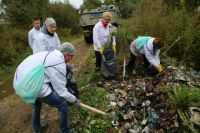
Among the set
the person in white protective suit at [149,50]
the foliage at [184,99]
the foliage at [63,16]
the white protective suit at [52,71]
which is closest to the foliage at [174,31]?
the person in white protective suit at [149,50]

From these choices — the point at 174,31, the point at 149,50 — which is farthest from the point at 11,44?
the point at 149,50

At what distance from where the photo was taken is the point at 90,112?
5.81 meters

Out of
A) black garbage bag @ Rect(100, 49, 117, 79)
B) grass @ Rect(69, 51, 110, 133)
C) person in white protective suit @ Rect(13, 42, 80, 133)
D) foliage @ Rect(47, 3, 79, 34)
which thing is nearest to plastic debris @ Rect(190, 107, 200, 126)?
grass @ Rect(69, 51, 110, 133)

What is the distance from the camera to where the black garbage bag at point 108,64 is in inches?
286

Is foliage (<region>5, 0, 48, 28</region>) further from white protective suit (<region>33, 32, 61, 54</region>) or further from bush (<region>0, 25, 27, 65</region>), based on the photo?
white protective suit (<region>33, 32, 61, 54</region>)

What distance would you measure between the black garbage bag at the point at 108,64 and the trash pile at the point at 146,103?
307 millimetres

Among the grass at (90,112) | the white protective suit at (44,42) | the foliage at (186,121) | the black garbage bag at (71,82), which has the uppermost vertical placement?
the white protective suit at (44,42)

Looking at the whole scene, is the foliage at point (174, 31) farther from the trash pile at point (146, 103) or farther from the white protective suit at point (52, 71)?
the white protective suit at point (52, 71)

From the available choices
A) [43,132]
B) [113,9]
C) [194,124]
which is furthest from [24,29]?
[194,124]

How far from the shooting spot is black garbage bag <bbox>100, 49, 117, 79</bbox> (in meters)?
7.27

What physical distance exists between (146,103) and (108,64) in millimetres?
1900

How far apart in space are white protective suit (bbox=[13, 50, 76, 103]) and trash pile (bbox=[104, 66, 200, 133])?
1324mm

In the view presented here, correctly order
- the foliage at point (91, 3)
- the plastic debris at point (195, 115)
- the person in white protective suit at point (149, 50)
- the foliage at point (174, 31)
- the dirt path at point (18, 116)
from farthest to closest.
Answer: the foliage at point (91, 3) < the foliage at point (174, 31) < the person in white protective suit at point (149, 50) < the dirt path at point (18, 116) < the plastic debris at point (195, 115)

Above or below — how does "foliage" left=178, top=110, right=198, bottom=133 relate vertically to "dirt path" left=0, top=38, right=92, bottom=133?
above
